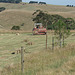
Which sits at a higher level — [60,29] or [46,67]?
[46,67]

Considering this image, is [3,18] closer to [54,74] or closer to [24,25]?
[24,25]

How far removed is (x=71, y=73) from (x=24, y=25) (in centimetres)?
9385

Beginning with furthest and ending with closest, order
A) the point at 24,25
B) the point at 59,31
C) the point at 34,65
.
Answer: the point at 24,25 < the point at 59,31 < the point at 34,65

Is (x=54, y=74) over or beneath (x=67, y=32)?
over

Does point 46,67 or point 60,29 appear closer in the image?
point 46,67

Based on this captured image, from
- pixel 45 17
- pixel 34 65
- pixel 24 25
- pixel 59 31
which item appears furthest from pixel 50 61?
pixel 24 25

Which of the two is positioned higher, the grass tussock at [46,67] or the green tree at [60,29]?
the grass tussock at [46,67]

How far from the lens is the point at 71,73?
971 cm

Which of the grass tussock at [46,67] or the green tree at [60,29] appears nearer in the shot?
the grass tussock at [46,67]

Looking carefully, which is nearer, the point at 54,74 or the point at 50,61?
the point at 54,74

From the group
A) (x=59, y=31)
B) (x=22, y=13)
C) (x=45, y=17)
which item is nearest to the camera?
(x=59, y=31)

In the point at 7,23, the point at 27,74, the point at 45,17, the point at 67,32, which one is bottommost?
the point at 7,23

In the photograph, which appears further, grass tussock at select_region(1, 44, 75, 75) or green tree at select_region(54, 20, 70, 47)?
green tree at select_region(54, 20, 70, 47)

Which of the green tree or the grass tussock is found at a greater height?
the grass tussock
